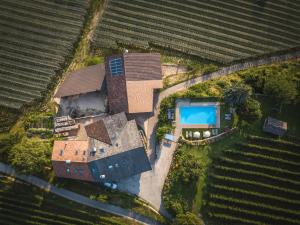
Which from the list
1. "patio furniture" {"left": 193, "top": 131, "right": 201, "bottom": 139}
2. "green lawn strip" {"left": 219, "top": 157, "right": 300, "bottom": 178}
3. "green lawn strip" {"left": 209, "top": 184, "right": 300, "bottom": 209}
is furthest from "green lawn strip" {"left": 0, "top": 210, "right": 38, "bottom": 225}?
"green lawn strip" {"left": 219, "top": 157, "right": 300, "bottom": 178}

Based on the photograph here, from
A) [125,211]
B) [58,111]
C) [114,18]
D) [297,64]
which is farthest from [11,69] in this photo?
[297,64]

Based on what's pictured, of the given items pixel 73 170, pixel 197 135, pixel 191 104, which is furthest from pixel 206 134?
pixel 73 170

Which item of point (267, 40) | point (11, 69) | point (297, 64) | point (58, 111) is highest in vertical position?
point (267, 40)

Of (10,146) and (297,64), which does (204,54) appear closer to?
(297,64)

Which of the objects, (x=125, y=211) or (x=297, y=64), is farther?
(x=297, y=64)

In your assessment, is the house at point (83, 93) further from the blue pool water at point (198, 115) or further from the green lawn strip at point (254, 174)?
the green lawn strip at point (254, 174)

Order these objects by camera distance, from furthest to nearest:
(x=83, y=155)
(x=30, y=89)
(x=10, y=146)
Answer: (x=30, y=89) → (x=10, y=146) → (x=83, y=155)
